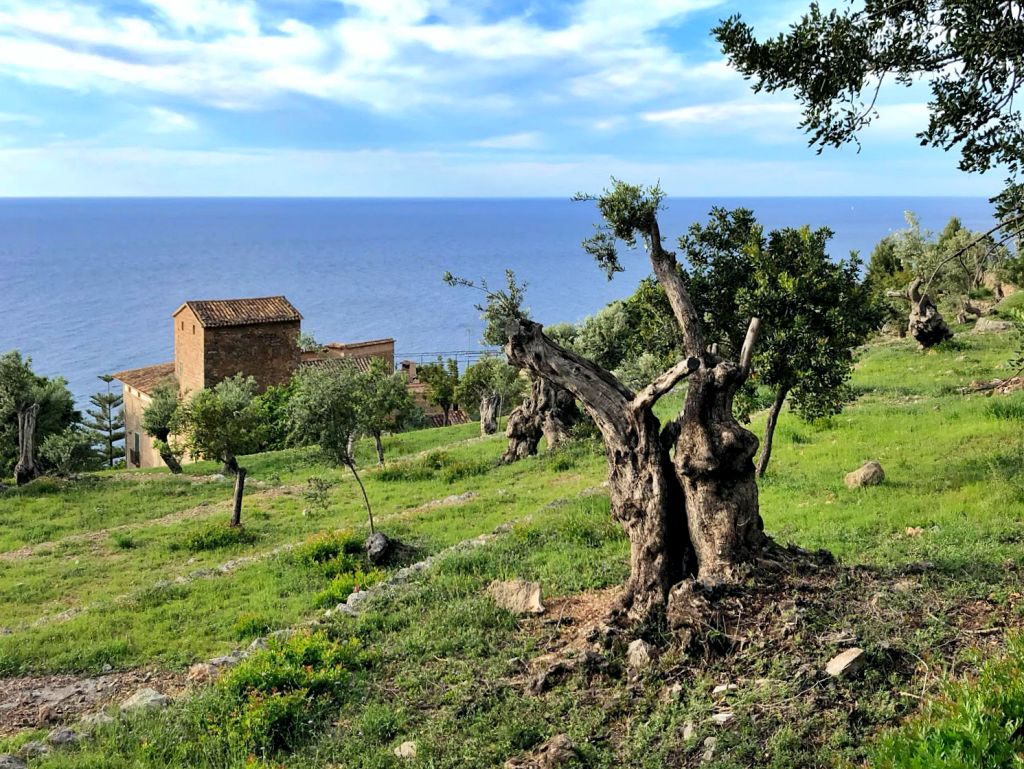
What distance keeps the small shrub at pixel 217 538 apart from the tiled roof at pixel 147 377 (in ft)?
119

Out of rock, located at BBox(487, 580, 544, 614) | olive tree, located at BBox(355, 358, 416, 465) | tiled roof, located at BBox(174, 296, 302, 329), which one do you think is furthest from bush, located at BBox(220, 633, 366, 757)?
tiled roof, located at BBox(174, 296, 302, 329)

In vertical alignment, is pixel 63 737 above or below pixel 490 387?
below

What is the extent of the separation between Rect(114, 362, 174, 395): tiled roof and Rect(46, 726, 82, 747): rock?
161 ft

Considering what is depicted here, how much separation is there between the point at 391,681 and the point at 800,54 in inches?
466

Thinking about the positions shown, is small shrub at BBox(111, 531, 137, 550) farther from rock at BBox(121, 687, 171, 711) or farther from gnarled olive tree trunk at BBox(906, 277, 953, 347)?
gnarled olive tree trunk at BBox(906, 277, 953, 347)

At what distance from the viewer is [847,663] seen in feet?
29.6

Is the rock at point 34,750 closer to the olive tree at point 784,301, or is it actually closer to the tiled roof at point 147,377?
the olive tree at point 784,301

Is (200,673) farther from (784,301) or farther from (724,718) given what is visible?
(784,301)

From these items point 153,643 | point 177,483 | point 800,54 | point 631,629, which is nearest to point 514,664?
point 631,629

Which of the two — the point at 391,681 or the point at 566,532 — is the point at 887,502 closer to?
the point at 566,532

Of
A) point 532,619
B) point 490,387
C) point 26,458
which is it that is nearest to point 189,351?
point 490,387

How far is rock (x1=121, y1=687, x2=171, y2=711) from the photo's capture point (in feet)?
38.6

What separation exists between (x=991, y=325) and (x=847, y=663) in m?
34.8

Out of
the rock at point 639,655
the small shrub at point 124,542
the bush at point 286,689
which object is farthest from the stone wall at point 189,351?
the rock at point 639,655
